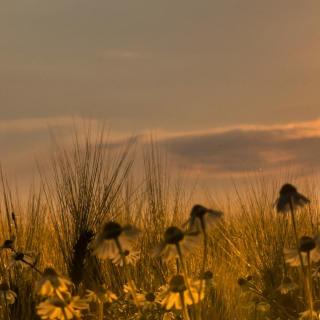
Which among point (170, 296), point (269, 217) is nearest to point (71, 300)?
point (170, 296)

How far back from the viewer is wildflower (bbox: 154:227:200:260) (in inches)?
66.3

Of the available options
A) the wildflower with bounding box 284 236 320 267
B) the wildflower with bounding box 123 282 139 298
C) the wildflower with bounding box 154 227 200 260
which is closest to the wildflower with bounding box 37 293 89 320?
the wildflower with bounding box 123 282 139 298

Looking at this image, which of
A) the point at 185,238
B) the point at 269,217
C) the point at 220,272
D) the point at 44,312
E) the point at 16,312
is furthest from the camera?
the point at 269,217

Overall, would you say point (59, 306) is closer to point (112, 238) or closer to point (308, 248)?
point (112, 238)

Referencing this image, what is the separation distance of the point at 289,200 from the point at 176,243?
1.00 feet

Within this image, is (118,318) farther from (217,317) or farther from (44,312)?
(44,312)

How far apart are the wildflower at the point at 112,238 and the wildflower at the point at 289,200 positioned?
0.37 m

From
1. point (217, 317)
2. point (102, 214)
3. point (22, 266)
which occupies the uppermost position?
point (102, 214)

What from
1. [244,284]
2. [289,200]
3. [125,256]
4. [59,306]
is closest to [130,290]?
[125,256]

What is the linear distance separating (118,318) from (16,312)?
0.59 metres

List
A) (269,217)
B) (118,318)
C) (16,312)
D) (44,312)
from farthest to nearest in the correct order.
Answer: (269,217), (16,312), (118,318), (44,312)

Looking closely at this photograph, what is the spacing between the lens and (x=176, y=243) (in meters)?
1.66

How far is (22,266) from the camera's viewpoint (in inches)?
136

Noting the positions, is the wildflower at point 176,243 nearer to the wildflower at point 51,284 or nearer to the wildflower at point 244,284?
the wildflower at point 51,284
